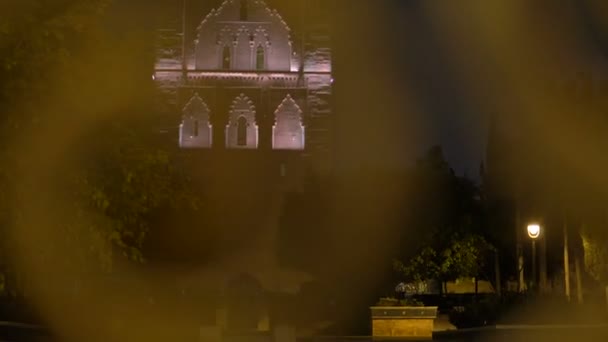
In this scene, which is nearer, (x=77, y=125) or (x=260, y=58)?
(x=77, y=125)

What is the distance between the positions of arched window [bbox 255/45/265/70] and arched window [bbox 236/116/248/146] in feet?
8.31

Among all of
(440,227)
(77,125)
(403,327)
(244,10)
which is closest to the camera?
(77,125)

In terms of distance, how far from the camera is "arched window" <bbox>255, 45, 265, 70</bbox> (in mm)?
45656

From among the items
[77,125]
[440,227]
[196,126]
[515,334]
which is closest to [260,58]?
[196,126]

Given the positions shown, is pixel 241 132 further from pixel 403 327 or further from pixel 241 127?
pixel 403 327

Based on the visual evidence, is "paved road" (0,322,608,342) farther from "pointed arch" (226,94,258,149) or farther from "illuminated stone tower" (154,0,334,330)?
"pointed arch" (226,94,258,149)

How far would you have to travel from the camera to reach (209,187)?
4550 cm

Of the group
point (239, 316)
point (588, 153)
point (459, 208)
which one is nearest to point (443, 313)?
point (459, 208)

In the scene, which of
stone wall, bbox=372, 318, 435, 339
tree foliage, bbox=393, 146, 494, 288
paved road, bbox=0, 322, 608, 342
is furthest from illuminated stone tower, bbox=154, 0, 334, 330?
paved road, bbox=0, 322, 608, 342

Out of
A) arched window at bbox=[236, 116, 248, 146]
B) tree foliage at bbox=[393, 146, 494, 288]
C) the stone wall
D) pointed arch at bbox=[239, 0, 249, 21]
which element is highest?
pointed arch at bbox=[239, 0, 249, 21]

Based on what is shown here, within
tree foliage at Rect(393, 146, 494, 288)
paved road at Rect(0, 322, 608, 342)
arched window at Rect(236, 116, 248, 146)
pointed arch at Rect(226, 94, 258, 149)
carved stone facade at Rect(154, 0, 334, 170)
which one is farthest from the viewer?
arched window at Rect(236, 116, 248, 146)

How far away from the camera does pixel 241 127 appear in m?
45.6

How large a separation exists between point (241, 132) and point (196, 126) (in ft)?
6.98

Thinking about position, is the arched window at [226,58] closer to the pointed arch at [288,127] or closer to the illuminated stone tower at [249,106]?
the illuminated stone tower at [249,106]
